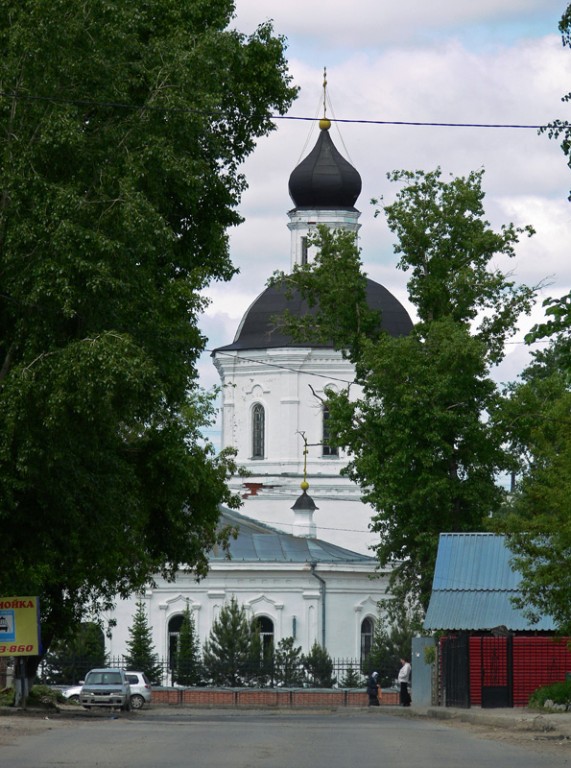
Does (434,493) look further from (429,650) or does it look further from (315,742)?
(315,742)

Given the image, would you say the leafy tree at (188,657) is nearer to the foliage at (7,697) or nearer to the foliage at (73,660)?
the foliage at (73,660)

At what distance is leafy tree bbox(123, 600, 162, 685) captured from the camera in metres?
64.4

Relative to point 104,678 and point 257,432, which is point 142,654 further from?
point 104,678

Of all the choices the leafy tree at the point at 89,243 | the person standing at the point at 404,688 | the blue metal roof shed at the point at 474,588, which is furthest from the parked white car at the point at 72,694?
the leafy tree at the point at 89,243

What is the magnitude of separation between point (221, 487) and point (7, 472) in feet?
28.1

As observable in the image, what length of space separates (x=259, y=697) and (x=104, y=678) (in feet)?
49.6

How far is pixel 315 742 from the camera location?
21.2m

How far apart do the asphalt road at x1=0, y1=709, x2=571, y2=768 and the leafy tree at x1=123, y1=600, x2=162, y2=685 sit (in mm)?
39067

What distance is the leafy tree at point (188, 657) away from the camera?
207 feet

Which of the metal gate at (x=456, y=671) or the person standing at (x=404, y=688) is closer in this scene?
the metal gate at (x=456, y=671)

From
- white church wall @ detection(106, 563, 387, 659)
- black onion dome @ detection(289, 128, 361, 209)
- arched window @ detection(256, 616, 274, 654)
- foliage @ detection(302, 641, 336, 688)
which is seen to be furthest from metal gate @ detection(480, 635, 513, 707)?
black onion dome @ detection(289, 128, 361, 209)

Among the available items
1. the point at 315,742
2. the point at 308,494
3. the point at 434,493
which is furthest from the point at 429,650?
the point at 308,494

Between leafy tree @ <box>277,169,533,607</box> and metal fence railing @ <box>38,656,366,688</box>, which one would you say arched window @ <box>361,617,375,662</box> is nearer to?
metal fence railing @ <box>38,656,366,688</box>

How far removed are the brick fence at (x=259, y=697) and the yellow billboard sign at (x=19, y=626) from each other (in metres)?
29.6
